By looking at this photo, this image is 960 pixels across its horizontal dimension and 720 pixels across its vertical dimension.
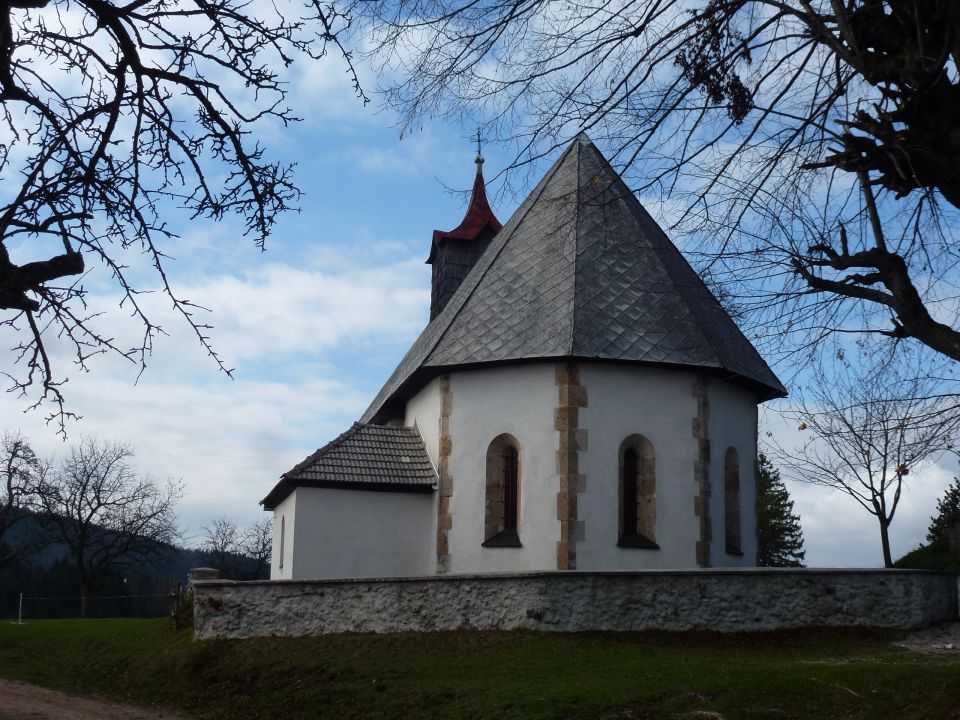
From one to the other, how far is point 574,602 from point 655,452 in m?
4.76

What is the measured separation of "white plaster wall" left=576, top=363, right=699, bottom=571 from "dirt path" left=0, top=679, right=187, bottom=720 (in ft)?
25.2

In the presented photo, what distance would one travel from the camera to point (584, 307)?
20.2 metres

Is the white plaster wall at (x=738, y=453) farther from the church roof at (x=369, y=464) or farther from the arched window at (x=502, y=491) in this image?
the church roof at (x=369, y=464)

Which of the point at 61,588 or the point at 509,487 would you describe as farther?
the point at 61,588

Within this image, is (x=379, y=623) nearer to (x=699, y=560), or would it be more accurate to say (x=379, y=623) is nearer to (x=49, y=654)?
(x=699, y=560)

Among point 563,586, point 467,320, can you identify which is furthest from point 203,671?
point 467,320

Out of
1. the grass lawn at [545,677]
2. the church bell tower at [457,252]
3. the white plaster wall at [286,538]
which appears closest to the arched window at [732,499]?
the grass lawn at [545,677]

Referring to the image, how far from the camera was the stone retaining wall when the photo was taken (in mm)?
15617

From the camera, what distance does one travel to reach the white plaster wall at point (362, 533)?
66.3 feet

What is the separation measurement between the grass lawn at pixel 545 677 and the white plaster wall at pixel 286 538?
2588mm

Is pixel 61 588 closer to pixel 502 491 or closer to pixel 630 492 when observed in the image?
pixel 502 491

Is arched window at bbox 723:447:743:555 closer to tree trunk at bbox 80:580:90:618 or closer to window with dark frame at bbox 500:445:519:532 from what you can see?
window with dark frame at bbox 500:445:519:532

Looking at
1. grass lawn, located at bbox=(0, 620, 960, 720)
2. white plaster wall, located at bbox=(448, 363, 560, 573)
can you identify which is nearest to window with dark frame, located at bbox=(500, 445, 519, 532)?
white plaster wall, located at bbox=(448, 363, 560, 573)

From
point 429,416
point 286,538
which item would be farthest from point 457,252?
point 286,538
